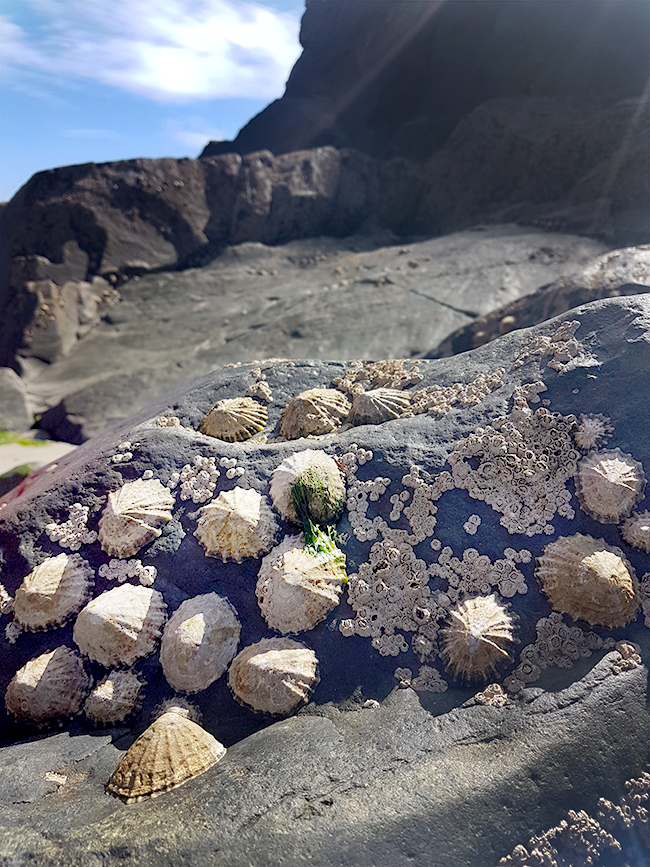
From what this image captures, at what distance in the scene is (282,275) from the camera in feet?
38.5

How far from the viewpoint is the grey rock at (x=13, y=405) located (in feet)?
28.6

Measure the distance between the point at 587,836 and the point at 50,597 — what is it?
90.1 inches

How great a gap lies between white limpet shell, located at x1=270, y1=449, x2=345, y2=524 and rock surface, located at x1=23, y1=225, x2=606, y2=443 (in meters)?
5.45

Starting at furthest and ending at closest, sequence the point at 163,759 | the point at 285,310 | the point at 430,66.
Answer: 1. the point at 430,66
2. the point at 285,310
3. the point at 163,759

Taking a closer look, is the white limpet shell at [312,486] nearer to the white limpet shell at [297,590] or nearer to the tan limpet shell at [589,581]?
the white limpet shell at [297,590]

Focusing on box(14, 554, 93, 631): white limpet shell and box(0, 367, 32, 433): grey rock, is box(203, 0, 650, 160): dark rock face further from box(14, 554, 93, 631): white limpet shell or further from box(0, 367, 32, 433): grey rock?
box(14, 554, 93, 631): white limpet shell

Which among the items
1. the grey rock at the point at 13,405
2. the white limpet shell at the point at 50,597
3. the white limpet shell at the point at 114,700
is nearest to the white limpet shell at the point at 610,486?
the white limpet shell at the point at 114,700

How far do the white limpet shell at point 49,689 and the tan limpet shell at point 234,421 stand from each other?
143 cm

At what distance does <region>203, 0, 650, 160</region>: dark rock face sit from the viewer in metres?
12.5

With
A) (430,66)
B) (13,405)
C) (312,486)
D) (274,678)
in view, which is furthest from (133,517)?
(430,66)

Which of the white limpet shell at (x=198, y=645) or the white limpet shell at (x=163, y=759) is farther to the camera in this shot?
the white limpet shell at (x=198, y=645)

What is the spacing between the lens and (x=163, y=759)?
6.56 ft

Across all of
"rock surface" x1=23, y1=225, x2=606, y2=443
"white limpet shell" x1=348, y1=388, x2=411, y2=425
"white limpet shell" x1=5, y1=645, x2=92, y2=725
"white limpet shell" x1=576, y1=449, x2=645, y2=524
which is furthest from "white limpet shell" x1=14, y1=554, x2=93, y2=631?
"rock surface" x1=23, y1=225, x2=606, y2=443

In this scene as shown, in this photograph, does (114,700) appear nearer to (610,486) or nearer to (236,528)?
(236,528)
